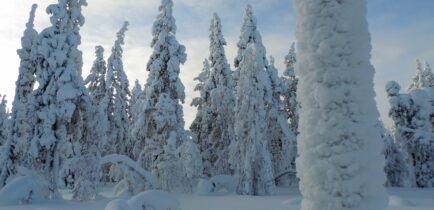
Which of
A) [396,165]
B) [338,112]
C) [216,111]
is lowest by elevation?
[338,112]

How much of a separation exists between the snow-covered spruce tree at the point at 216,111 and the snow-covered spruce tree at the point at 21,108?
14728mm

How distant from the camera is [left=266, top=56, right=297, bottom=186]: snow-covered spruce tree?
1254 inches

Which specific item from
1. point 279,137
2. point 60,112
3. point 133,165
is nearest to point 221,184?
point 133,165

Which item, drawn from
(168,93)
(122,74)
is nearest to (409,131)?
(168,93)

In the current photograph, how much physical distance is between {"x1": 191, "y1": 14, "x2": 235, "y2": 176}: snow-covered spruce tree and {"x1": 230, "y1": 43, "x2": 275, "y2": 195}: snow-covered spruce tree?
410cm

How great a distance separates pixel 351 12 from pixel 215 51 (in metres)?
26.1

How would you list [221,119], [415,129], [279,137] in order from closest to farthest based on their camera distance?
[415,129], [221,119], [279,137]

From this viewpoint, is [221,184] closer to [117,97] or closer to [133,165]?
[133,165]

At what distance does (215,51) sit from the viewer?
31.9m

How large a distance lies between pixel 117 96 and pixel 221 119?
1241 cm

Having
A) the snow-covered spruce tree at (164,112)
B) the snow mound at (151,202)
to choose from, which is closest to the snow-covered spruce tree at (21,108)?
the snow-covered spruce tree at (164,112)

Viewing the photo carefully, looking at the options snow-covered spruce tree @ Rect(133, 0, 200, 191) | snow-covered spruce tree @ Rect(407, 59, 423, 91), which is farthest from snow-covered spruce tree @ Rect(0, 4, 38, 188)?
snow-covered spruce tree @ Rect(407, 59, 423, 91)

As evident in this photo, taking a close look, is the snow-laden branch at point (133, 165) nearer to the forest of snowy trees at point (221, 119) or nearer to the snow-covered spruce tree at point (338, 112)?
the forest of snowy trees at point (221, 119)

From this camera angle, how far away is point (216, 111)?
32.5m
